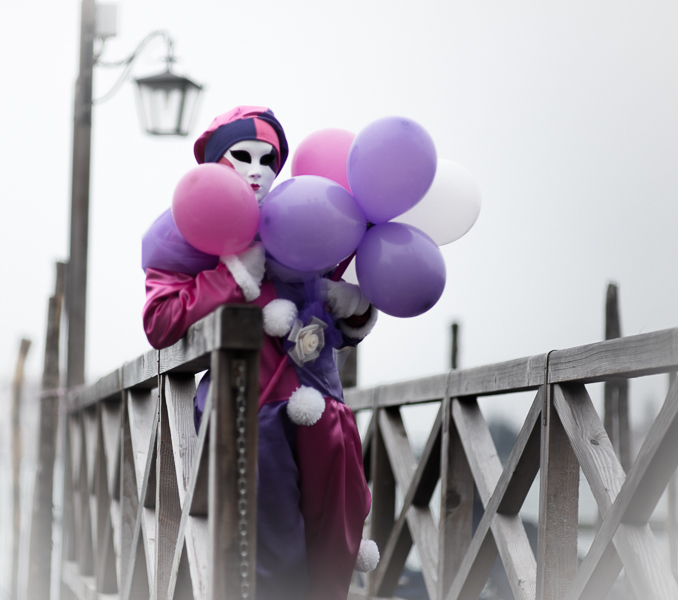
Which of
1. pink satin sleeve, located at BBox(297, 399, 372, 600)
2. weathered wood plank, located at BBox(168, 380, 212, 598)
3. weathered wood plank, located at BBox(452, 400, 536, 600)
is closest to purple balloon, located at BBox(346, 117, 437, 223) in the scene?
pink satin sleeve, located at BBox(297, 399, 372, 600)

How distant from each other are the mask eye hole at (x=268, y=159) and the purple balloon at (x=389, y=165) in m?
0.23

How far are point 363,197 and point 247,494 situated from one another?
0.81 m

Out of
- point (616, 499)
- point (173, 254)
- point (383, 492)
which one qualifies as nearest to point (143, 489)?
point (173, 254)

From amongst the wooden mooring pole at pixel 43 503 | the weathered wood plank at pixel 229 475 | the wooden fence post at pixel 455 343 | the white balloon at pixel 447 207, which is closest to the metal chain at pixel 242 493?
the weathered wood plank at pixel 229 475

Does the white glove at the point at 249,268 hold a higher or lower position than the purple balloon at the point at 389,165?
lower

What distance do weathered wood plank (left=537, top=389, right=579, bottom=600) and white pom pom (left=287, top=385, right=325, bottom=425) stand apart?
0.64m

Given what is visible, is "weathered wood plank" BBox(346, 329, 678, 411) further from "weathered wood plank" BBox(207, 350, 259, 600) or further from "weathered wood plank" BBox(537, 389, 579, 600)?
"weathered wood plank" BBox(207, 350, 259, 600)

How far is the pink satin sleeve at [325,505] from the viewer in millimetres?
2047

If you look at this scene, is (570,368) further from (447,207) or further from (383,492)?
(383,492)

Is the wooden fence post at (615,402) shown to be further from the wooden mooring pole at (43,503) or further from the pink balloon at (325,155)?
the pink balloon at (325,155)

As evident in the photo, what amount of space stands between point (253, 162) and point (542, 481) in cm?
110

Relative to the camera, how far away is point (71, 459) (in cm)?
579

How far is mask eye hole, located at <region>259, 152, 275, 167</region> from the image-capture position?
2.17m

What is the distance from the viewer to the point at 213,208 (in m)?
1.84
